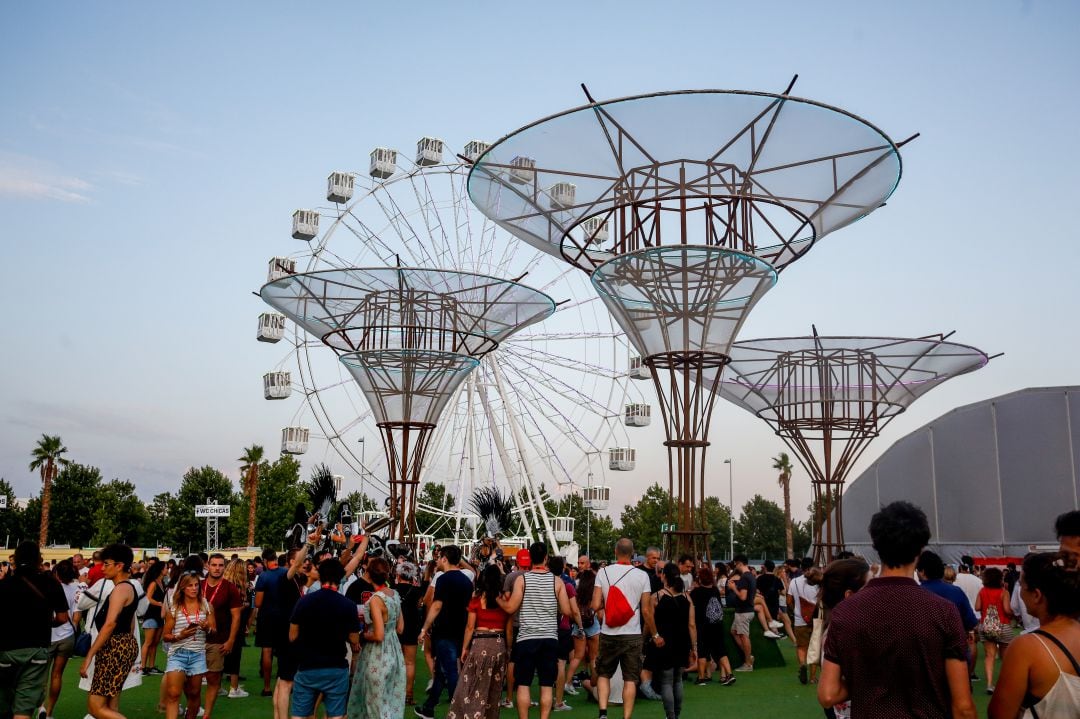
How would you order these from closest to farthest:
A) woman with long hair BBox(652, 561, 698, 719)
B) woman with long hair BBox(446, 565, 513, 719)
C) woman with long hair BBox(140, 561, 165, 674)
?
woman with long hair BBox(446, 565, 513, 719) → woman with long hair BBox(652, 561, 698, 719) → woman with long hair BBox(140, 561, 165, 674)

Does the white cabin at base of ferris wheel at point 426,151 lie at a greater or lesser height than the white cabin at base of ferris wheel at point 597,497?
greater

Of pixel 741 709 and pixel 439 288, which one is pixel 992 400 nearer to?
pixel 439 288

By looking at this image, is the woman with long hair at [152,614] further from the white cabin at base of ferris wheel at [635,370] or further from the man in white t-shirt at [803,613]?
the white cabin at base of ferris wheel at [635,370]

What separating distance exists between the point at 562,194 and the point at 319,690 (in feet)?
46.3

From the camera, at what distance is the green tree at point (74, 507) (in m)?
76.3

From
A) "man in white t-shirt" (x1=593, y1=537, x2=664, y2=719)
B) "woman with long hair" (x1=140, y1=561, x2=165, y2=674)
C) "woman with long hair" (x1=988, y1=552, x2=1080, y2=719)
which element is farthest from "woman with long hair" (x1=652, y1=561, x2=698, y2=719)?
"woman with long hair" (x1=988, y1=552, x2=1080, y2=719)

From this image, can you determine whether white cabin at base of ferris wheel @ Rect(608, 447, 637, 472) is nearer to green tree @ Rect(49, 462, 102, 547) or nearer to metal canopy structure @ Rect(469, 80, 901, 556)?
metal canopy structure @ Rect(469, 80, 901, 556)

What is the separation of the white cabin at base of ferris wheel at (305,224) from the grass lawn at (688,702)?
22.3 metres

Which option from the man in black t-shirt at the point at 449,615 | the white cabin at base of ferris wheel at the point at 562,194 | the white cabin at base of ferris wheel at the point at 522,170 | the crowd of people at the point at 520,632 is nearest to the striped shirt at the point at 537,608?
the crowd of people at the point at 520,632

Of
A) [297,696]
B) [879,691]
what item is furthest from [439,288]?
[879,691]

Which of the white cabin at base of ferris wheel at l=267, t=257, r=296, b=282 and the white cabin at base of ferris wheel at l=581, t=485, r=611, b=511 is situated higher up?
the white cabin at base of ferris wheel at l=267, t=257, r=296, b=282

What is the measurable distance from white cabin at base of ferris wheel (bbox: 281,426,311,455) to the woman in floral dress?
27074 mm

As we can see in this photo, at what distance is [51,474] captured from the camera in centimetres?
6494

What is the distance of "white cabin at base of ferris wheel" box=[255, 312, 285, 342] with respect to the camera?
34825mm
